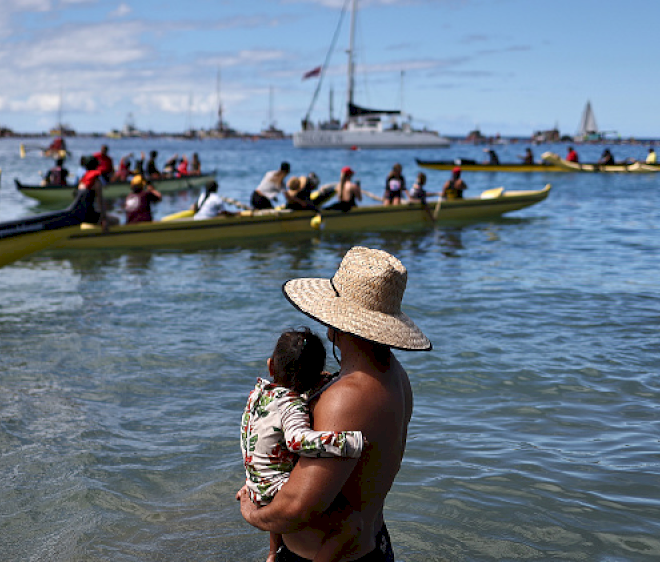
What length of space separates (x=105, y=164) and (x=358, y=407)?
20.8 metres

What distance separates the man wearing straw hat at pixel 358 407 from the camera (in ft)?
7.07

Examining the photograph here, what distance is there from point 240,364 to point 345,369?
554 cm

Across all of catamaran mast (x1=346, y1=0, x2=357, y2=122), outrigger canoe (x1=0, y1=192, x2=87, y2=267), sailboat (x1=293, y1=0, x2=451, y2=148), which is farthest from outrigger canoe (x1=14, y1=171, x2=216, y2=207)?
sailboat (x1=293, y1=0, x2=451, y2=148)

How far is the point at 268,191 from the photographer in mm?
17484

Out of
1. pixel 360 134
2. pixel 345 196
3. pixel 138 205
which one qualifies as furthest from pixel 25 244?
pixel 360 134

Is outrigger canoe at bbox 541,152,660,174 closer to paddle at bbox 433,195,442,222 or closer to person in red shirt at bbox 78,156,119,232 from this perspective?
paddle at bbox 433,195,442,222

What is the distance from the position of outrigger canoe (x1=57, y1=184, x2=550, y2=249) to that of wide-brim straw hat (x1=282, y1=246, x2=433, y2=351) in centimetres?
1287

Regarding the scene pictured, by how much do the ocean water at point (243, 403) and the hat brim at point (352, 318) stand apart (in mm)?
2154

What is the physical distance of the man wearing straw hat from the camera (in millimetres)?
2156

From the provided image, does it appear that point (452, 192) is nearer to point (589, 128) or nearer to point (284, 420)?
point (284, 420)

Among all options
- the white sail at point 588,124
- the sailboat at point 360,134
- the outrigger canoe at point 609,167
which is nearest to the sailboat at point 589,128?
the white sail at point 588,124

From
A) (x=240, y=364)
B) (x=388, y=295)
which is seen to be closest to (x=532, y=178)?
(x=240, y=364)

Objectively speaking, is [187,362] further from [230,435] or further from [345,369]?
[345,369]

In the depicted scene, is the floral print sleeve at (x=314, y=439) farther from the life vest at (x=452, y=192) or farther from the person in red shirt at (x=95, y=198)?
the life vest at (x=452, y=192)
